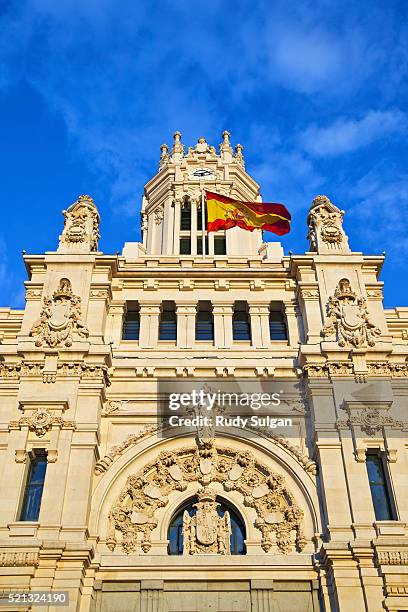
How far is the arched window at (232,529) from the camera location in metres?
24.8

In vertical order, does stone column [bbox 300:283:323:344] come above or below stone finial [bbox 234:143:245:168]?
below

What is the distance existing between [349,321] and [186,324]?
23.4 feet

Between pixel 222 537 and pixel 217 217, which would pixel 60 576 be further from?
pixel 217 217

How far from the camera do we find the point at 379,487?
2509 centimetres

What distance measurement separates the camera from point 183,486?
25953mm

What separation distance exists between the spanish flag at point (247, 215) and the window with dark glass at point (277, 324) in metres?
6.62

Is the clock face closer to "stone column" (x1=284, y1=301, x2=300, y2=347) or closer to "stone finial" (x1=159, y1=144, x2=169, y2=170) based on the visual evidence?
"stone finial" (x1=159, y1=144, x2=169, y2=170)

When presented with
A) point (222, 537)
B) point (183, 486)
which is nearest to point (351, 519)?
point (222, 537)

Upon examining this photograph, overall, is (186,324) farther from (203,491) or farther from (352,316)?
(203,491)

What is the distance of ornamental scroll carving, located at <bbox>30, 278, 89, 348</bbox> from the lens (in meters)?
28.5

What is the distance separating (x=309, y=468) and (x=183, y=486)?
4776 millimetres

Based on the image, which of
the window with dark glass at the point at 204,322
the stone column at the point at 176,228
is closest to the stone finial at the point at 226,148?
the stone column at the point at 176,228

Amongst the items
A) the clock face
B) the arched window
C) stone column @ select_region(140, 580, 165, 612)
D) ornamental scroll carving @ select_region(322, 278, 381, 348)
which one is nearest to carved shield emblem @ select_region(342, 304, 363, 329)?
ornamental scroll carving @ select_region(322, 278, 381, 348)

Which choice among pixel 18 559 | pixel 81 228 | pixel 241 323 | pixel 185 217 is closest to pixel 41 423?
pixel 18 559
